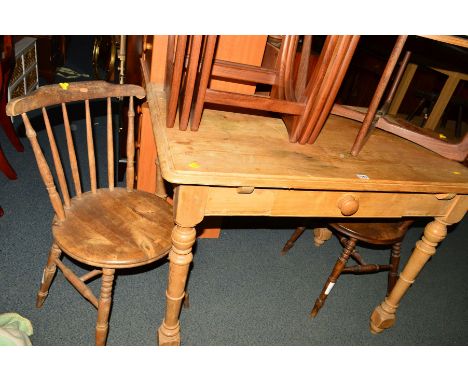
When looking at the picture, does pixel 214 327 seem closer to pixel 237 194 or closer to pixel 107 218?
pixel 107 218

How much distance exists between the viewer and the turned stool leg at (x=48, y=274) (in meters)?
1.62

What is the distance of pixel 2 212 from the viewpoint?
87.4 inches

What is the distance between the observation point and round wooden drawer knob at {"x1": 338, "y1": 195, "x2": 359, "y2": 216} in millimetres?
1349

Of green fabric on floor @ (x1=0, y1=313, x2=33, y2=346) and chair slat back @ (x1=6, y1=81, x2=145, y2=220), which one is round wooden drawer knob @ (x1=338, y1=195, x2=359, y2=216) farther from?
green fabric on floor @ (x1=0, y1=313, x2=33, y2=346)

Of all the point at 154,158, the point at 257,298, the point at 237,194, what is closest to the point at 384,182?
the point at 237,194

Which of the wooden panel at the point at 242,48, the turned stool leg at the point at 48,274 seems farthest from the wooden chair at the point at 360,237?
the turned stool leg at the point at 48,274

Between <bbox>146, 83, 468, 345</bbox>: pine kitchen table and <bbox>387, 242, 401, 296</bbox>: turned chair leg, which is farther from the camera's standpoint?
<bbox>387, 242, 401, 296</bbox>: turned chair leg

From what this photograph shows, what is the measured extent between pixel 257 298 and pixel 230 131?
3.44ft

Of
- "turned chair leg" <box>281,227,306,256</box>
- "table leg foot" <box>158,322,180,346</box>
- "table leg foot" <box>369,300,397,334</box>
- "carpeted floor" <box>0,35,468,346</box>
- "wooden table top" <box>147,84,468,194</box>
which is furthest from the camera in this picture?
"turned chair leg" <box>281,227,306,256</box>

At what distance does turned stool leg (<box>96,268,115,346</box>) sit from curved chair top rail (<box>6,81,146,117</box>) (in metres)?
0.65

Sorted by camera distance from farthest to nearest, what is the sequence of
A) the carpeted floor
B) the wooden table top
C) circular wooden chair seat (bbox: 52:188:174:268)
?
the carpeted floor → circular wooden chair seat (bbox: 52:188:174:268) → the wooden table top

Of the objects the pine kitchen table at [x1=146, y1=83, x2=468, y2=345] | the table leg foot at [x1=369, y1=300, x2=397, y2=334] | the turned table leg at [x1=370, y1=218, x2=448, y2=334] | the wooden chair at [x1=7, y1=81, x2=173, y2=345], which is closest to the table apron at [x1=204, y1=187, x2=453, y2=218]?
the pine kitchen table at [x1=146, y1=83, x2=468, y2=345]
